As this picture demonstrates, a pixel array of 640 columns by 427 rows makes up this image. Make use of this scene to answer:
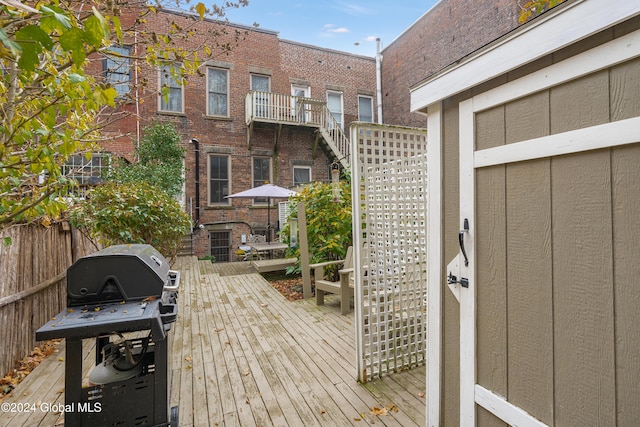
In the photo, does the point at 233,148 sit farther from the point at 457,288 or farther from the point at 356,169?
the point at 457,288

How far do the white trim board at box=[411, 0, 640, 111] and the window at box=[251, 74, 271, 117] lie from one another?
30.8 ft

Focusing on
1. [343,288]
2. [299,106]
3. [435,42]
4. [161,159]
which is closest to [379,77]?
[435,42]

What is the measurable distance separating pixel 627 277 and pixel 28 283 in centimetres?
458

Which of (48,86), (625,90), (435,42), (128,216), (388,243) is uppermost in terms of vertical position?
(435,42)

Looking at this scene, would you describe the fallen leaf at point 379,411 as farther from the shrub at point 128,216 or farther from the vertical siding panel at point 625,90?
the shrub at point 128,216

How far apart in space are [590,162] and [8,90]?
293cm

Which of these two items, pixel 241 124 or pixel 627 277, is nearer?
pixel 627 277

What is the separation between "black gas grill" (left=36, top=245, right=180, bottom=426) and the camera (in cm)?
142

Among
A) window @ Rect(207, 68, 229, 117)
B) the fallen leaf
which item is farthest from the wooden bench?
window @ Rect(207, 68, 229, 117)

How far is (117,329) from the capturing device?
53.2 inches

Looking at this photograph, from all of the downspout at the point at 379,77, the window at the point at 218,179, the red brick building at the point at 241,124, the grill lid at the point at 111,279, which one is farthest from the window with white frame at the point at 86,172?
the downspout at the point at 379,77

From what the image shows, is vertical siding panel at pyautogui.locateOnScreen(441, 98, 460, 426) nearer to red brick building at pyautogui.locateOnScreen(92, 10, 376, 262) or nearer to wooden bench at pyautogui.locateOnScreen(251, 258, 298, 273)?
wooden bench at pyautogui.locateOnScreen(251, 258, 298, 273)

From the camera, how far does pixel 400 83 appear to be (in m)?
11.8

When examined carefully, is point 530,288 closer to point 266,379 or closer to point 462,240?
point 462,240
